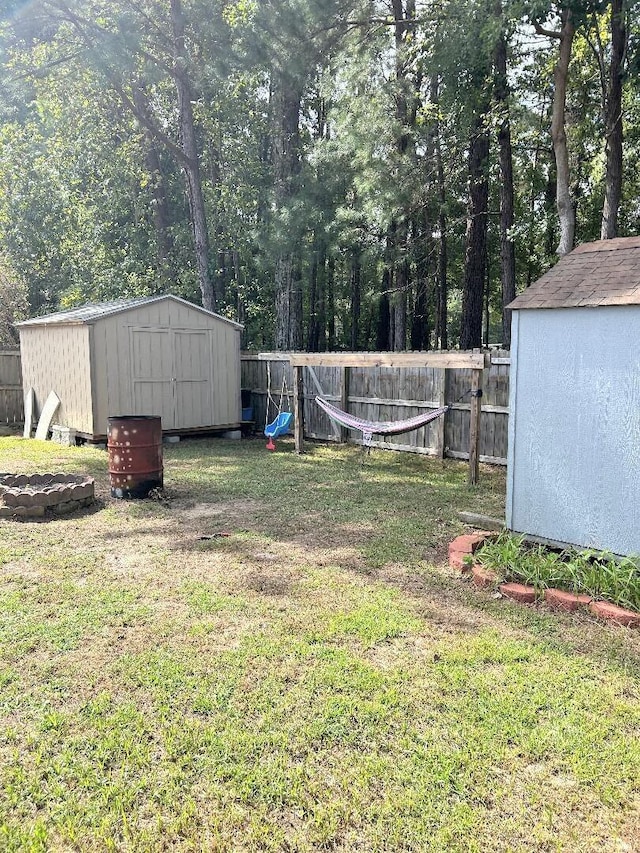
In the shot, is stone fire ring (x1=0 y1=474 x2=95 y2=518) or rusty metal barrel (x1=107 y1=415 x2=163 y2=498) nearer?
stone fire ring (x1=0 y1=474 x2=95 y2=518)

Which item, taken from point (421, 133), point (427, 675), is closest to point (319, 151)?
point (421, 133)

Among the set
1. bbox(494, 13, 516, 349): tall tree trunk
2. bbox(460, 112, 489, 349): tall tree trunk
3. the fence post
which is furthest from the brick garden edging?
bbox(460, 112, 489, 349): tall tree trunk

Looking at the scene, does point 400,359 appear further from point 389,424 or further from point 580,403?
point 580,403

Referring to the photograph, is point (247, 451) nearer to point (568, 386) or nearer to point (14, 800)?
point (568, 386)

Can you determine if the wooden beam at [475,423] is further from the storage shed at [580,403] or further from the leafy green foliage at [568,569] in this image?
the leafy green foliage at [568,569]

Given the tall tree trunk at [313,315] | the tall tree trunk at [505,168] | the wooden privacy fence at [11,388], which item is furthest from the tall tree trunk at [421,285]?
the wooden privacy fence at [11,388]

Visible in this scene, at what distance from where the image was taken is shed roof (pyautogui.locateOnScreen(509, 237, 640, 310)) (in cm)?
346

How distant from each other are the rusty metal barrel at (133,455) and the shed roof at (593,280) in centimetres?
368

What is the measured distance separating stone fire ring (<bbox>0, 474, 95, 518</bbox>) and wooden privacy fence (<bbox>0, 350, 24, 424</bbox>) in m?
6.70

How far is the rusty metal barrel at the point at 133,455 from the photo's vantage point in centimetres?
590

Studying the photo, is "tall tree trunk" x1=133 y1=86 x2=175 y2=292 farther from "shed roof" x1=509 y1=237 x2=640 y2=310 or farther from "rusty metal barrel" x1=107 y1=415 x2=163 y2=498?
"shed roof" x1=509 y1=237 x2=640 y2=310

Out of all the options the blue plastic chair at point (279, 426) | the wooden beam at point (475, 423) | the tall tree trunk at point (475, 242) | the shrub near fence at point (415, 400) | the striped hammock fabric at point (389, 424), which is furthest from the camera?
the tall tree trunk at point (475, 242)

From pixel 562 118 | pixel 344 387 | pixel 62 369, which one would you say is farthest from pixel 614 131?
pixel 62 369

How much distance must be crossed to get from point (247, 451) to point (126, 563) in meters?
4.98
